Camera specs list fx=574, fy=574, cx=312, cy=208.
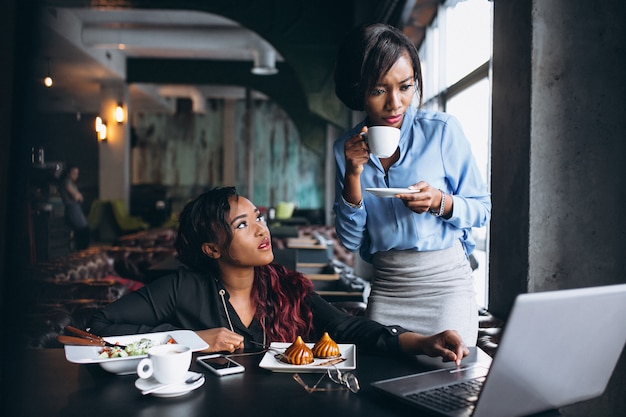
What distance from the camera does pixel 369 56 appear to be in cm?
161

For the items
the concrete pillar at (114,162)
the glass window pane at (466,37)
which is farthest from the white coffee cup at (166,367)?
the concrete pillar at (114,162)

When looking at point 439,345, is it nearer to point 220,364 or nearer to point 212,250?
point 220,364

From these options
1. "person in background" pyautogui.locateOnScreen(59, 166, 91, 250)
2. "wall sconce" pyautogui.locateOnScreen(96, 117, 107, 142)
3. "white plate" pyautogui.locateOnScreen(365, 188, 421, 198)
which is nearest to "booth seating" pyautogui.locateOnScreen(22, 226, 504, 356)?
"white plate" pyautogui.locateOnScreen(365, 188, 421, 198)

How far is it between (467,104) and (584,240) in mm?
2297

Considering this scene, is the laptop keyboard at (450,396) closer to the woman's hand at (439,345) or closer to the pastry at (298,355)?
the woman's hand at (439,345)

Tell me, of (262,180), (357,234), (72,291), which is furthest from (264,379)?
(262,180)

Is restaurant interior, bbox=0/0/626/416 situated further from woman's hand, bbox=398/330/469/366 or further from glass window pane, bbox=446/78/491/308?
woman's hand, bbox=398/330/469/366

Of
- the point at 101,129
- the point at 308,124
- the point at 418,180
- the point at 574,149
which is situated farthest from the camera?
the point at 308,124

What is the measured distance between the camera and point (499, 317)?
237 centimetres

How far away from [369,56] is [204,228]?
0.73 metres

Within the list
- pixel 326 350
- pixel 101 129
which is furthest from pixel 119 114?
pixel 326 350

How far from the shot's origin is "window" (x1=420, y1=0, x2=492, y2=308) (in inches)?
134

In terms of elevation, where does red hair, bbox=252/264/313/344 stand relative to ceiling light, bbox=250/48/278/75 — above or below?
below

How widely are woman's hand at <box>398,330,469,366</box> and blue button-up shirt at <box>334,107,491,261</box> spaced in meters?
0.35
